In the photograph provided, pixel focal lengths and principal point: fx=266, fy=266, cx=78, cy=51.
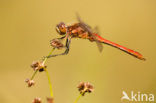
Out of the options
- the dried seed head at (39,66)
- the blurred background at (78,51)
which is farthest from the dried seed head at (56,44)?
the blurred background at (78,51)

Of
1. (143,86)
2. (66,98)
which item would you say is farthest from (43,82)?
(143,86)

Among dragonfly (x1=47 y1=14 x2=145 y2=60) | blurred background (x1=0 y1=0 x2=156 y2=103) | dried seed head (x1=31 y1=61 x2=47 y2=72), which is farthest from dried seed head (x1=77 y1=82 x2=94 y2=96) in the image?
blurred background (x1=0 y1=0 x2=156 y2=103)

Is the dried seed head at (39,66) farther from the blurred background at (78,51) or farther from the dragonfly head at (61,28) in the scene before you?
the blurred background at (78,51)

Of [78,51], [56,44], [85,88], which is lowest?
[85,88]

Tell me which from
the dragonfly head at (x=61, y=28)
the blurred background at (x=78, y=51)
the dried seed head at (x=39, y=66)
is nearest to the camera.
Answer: the dried seed head at (x=39, y=66)

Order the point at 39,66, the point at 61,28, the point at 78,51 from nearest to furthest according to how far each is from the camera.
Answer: the point at 39,66 < the point at 61,28 < the point at 78,51

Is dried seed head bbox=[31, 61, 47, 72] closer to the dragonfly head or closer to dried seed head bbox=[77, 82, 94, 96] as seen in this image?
dried seed head bbox=[77, 82, 94, 96]

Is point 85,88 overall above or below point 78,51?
below

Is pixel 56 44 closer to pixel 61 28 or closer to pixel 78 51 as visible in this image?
pixel 61 28

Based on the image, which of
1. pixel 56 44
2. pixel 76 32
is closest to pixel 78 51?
pixel 76 32
